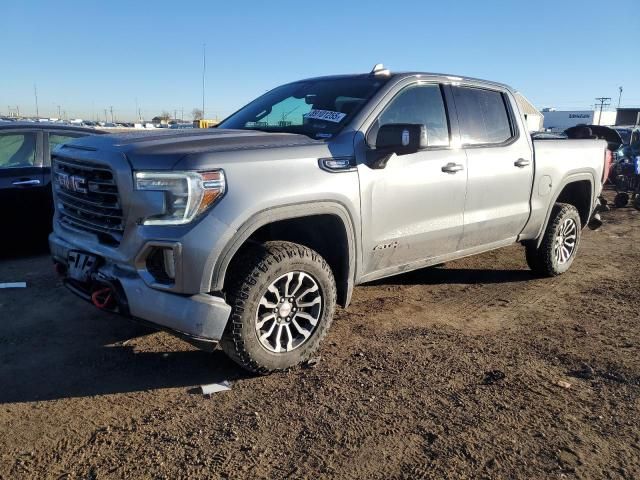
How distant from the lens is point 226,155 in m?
3.12

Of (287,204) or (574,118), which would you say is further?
(574,118)

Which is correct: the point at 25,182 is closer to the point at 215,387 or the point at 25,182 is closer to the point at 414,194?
the point at 215,387

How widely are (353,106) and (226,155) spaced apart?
128cm

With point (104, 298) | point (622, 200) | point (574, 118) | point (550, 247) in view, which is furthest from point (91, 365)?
point (574, 118)

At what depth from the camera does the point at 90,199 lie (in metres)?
3.39

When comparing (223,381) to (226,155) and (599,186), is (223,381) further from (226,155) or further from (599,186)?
→ (599,186)

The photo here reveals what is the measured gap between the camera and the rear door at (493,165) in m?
4.62

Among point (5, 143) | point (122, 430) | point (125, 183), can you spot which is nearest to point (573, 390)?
point (122, 430)

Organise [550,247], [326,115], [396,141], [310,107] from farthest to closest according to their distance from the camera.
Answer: [550,247]
[310,107]
[326,115]
[396,141]

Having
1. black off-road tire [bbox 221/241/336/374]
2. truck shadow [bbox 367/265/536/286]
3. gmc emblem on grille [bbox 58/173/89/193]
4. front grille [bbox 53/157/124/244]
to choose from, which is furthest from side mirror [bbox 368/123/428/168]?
truck shadow [bbox 367/265/536/286]

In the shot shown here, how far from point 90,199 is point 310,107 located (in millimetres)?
1846

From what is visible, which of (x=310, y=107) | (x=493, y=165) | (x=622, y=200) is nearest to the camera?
(x=310, y=107)

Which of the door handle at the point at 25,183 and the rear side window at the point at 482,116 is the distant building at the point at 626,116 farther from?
the door handle at the point at 25,183

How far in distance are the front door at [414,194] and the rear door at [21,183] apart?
4.16 meters
